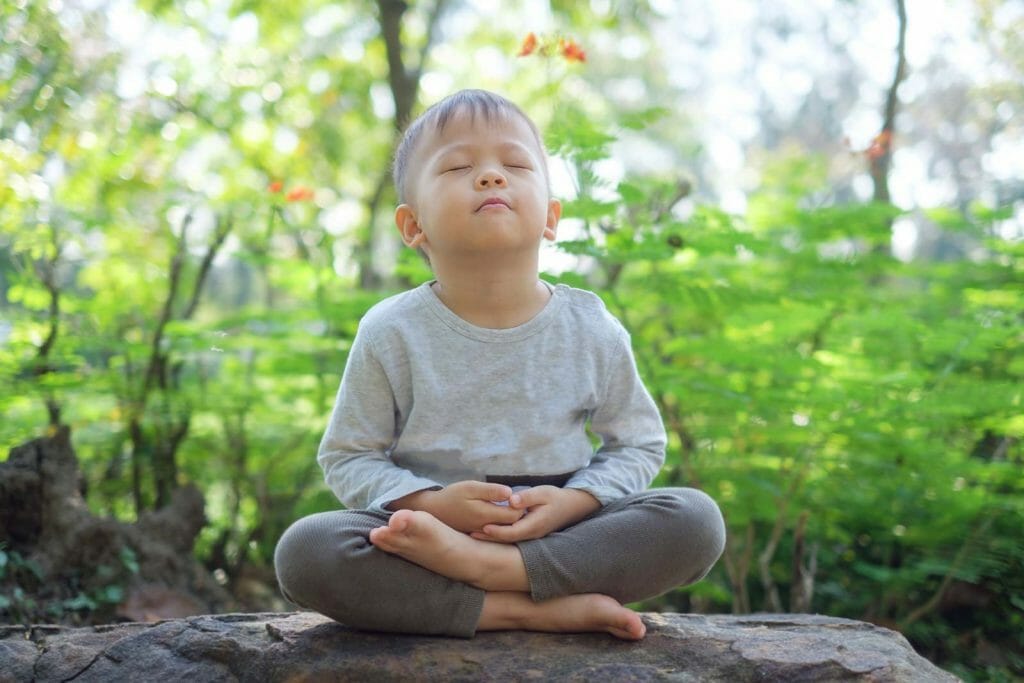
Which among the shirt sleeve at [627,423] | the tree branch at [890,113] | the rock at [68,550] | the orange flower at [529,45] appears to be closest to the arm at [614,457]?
the shirt sleeve at [627,423]

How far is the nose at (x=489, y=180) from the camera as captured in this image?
2215 mm

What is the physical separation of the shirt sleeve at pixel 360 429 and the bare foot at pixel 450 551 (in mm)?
231

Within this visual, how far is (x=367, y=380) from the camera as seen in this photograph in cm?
236

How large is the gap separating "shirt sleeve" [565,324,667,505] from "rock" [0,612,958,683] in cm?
41

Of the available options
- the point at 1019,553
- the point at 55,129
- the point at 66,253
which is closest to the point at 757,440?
the point at 1019,553

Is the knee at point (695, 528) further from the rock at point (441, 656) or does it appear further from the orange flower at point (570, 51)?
the orange flower at point (570, 51)

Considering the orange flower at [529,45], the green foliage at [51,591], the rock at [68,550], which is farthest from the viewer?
the orange flower at [529,45]

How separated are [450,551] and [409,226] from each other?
0.87 m

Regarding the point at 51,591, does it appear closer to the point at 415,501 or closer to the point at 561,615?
the point at 415,501

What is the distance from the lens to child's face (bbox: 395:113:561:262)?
7.27ft

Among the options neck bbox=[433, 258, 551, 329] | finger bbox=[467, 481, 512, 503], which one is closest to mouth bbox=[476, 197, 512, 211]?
neck bbox=[433, 258, 551, 329]

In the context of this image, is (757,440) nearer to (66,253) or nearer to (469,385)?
(469,385)

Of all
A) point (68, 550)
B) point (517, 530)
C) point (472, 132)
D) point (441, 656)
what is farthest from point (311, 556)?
point (68, 550)

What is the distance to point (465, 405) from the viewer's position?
7.64ft
